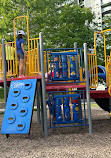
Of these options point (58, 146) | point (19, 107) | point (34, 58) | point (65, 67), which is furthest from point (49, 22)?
point (58, 146)

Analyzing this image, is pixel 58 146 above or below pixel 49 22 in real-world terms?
below

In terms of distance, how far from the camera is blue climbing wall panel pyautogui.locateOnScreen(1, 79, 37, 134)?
7.08 meters

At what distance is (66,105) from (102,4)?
185 ft

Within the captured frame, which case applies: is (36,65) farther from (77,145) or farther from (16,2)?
(16,2)

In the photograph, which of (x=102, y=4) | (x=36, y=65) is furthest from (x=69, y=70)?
(x=102, y=4)

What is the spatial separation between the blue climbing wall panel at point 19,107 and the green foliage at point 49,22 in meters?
20.1

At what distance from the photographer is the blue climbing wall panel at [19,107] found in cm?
708

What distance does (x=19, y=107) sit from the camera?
7.34 m

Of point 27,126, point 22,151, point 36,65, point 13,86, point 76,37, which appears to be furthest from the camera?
point 76,37

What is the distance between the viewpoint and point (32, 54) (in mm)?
8352

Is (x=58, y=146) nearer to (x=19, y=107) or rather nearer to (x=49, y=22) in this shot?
(x=19, y=107)

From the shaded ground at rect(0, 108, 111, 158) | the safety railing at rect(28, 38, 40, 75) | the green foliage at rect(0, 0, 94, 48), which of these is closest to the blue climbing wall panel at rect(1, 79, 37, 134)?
the shaded ground at rect(0, 108, 111, 158)

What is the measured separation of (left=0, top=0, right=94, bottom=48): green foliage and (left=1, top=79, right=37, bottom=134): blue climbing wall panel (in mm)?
20107

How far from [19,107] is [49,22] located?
21944 millimetres
